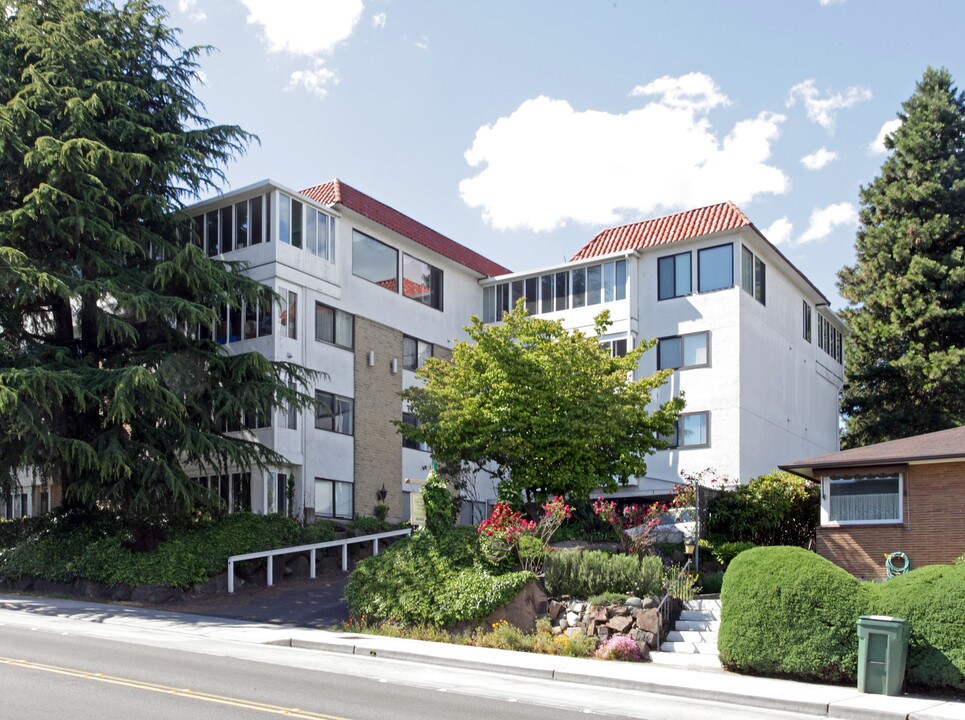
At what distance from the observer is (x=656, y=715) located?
456 inches

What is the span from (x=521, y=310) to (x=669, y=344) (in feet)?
34.2

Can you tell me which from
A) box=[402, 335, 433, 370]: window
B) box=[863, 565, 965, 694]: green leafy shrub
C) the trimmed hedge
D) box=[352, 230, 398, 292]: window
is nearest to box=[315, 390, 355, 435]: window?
box=[402, 335, 433, 370]: window

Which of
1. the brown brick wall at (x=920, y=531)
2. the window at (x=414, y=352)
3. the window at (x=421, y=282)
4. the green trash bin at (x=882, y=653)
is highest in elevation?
the window at (x=421, y=282)

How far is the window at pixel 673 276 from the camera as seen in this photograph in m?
34.9

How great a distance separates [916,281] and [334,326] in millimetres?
20187

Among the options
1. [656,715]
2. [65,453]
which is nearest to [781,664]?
[656,715]

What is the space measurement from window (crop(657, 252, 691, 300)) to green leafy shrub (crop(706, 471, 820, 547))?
33.9ft

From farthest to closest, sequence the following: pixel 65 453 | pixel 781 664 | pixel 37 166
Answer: pixel 37 166 → pixel 65 453 → pixel 781 664

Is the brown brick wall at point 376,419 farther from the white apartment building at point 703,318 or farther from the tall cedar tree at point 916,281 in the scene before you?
the tall cedar tree at point 916,281

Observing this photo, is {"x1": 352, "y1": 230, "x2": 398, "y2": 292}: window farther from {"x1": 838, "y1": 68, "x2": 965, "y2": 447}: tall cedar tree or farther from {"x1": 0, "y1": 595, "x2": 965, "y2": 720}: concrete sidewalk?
{"x1": 838, "y1": 68, "x2": 965, "y2": 447}: tall cedar tree

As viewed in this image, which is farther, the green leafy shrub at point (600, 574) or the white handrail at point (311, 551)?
the white handrail at point (311, 551)

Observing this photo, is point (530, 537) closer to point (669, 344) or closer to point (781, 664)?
point (781, 664)

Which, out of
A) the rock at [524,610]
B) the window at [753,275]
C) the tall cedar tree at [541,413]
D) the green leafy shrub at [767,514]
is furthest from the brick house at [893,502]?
the window at [753,275]

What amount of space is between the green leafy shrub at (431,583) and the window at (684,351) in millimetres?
15749
